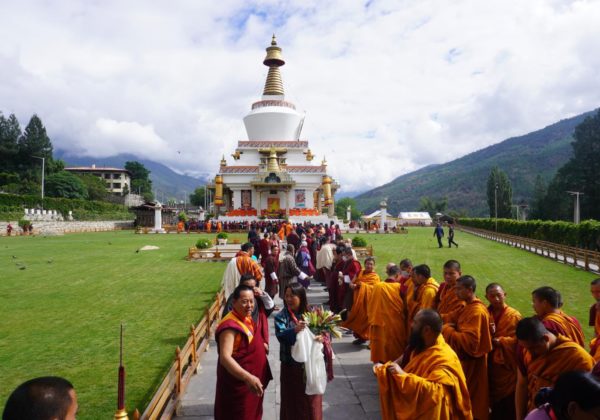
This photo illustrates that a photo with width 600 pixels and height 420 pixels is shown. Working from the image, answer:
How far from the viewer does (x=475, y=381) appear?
193 inches

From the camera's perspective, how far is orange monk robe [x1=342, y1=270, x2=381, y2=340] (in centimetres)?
788

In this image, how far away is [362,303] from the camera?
7902mm

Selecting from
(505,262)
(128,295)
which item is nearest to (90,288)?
(128,295)

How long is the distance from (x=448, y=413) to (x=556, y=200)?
60.7m

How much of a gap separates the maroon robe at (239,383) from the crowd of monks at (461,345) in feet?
4.12

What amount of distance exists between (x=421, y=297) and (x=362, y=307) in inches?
75.4

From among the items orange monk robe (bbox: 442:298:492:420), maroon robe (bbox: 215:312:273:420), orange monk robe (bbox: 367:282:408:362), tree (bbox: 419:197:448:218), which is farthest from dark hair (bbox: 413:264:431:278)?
tree (bbox: 419:197:448:218)

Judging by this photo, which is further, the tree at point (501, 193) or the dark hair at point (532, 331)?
the tree at point (501, 193)

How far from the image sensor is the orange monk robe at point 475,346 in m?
4.68

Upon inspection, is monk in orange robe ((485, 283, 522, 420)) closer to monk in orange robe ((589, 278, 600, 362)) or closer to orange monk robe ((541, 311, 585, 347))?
orange monk robe ((541, 311, 585, 347))

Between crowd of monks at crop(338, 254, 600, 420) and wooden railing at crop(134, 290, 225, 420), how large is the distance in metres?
2.36

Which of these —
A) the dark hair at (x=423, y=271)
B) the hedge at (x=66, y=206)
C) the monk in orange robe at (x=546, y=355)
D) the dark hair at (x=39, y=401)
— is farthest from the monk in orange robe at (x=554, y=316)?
the hedge at (x=66, y=206)

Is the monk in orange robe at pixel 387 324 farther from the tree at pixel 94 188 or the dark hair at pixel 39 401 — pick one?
the tree at pixel 94 188

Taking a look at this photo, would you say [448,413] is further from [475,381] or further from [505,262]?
[505,262]
